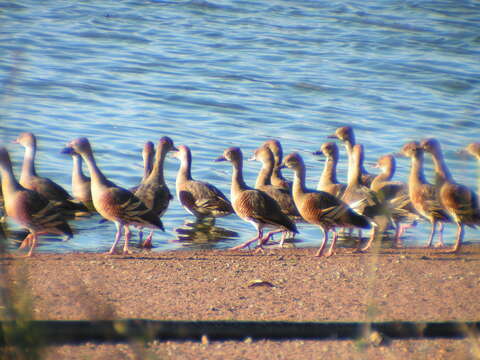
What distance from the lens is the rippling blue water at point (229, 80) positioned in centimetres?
1451

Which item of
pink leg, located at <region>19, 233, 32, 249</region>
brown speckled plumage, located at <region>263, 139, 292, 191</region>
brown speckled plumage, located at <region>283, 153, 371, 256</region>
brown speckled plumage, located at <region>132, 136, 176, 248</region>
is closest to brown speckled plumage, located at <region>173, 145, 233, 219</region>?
brown speckled plumage, located at <region>132, 136, 176, 248</region>

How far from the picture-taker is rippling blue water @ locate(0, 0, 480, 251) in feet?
47.6

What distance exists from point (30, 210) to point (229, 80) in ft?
42.3

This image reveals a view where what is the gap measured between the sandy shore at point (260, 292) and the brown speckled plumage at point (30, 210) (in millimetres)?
362

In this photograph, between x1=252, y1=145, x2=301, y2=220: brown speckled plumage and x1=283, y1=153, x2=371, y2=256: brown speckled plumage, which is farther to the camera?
x1=252, y1=145, x2=301, y2=220: brown speckled plumage

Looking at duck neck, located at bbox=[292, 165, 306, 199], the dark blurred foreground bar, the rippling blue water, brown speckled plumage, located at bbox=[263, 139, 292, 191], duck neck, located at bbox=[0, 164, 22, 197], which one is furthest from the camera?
the rippling blue water

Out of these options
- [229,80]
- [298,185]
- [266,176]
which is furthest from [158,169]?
[229,80]

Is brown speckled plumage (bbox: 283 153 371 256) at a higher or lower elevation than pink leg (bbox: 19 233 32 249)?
higher

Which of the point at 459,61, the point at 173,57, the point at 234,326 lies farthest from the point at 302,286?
the point at 459,61

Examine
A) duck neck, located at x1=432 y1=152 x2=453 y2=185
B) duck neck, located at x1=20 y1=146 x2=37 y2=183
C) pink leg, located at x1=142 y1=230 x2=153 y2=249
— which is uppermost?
duck neck, located at x1=432 y1=152 x2=453 y2=185

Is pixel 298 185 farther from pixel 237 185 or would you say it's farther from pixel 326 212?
pixel 237 185

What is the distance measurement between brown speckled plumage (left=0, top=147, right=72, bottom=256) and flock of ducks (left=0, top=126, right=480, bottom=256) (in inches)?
0.4

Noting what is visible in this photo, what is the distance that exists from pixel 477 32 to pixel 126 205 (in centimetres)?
1997

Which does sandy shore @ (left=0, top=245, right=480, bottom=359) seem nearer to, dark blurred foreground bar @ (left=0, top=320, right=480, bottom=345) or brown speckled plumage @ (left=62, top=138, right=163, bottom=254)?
dark blurred foreground bar @ (left=0, top=320, right=480, bottom=345)
